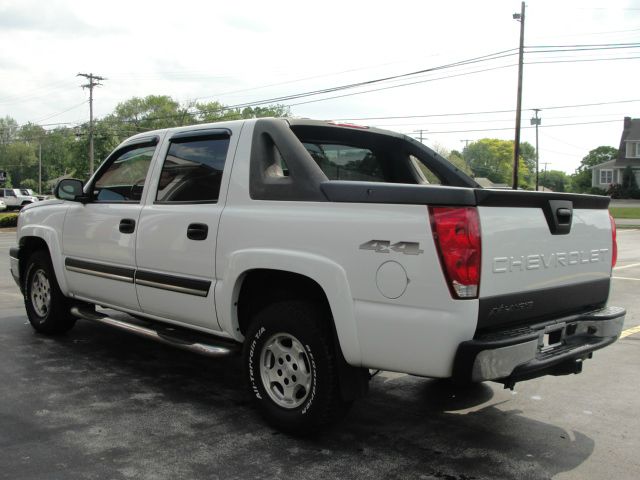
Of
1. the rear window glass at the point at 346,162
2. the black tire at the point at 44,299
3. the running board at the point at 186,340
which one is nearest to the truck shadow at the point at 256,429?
the running board at the point at 186,340

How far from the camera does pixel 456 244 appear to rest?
295 cm

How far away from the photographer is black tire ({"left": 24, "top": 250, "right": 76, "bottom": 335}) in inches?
232

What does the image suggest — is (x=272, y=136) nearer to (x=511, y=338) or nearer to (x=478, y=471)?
(x=511, y=338)

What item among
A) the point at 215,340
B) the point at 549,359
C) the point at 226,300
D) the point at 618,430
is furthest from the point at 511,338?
the point at 215,340

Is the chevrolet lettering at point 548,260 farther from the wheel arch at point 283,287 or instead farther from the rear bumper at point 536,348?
the wheel arch at point 283,287

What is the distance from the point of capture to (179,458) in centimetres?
336

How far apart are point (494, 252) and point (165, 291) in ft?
8.03

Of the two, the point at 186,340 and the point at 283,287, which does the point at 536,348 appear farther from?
the point at 186,340

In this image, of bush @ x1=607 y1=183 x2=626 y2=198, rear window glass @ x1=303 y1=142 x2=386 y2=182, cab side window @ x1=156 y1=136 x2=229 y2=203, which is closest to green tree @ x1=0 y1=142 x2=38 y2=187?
bush @ x1=607 y1=183 x2=626 y2=198

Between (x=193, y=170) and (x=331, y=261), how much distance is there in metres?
1.64

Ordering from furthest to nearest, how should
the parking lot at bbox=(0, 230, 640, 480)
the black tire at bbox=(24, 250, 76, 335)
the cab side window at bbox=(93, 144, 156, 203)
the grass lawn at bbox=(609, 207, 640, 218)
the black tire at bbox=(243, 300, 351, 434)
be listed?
1. the grass lawn at bbox=(609, 207, 640, 218)
2. the black tire at bbox=(24, 250, 76, 335)
3. the cab side window at bbox=(93, 144, 156, 203)
4. the black tire at bbox=(243, 300, 351, 434)
5. the parking lot at bbox=(0, 230, 640, 480)

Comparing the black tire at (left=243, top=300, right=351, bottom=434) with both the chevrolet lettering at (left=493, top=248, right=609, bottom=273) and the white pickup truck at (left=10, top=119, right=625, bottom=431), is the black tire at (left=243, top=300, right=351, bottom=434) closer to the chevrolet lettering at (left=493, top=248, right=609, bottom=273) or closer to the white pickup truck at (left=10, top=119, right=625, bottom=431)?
the white pickup truck at (left=10, top=119, right=625, bottom=431)

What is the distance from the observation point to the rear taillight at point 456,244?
2945mm

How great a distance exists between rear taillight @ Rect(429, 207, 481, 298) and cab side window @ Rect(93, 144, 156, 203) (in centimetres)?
276
